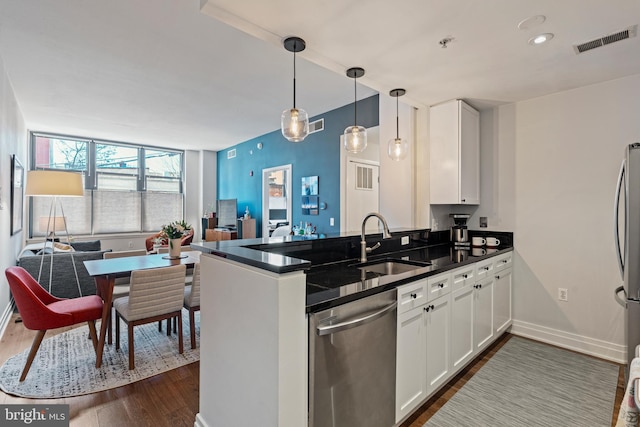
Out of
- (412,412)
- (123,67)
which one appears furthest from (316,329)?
(123,67)

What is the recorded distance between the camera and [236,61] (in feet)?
10.7

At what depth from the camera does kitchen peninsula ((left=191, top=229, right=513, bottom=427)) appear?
131 centimetres

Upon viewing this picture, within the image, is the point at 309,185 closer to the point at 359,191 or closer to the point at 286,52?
the point at 359,191

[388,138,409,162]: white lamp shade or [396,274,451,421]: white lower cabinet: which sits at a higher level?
[388,138,409,162]: white lamp shade

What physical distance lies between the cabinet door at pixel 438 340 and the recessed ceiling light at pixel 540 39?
1.90 metres

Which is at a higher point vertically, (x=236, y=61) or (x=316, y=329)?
(x=236, y=61)

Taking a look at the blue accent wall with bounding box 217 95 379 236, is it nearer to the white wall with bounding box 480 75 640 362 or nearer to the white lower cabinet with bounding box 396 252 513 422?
the white wall with bounding box 480 75 640 362

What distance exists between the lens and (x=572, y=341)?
10.2 ft

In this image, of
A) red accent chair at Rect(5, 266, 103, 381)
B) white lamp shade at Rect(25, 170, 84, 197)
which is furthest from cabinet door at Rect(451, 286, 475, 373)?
white lamp shade at Rect(25, 170, 84, 197)

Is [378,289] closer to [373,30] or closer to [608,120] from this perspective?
[373,30]

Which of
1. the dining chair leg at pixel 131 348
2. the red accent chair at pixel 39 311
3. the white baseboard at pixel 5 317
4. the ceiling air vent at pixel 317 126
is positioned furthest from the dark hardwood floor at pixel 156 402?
the ceiling air vent at pixel 317 126

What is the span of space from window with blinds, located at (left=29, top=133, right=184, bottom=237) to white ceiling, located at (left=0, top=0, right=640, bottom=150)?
7.71 feet

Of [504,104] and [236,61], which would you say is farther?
[504,104]

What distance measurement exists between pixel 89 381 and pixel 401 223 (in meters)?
3.19
